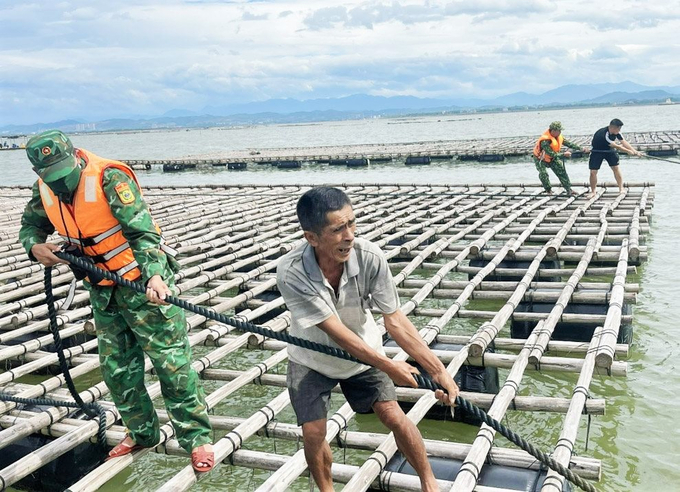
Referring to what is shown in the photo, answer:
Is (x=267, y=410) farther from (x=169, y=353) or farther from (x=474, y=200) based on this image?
(x=474, y=200)

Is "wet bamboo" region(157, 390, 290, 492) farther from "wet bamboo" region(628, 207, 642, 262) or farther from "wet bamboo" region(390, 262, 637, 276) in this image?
"wet bamboo" region(628, 207, 642, 262)

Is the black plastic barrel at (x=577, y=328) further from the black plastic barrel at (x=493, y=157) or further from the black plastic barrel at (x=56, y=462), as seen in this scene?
the black plastic barrel at (x=493, y=157)

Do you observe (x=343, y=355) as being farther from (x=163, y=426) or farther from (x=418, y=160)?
(x=418, y=160)

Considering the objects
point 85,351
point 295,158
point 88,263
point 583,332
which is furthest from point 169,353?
point 295,158

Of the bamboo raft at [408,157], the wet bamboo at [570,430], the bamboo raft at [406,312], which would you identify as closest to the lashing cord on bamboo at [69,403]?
the bamboo raft at [406,312]

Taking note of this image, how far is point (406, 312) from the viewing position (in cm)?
596

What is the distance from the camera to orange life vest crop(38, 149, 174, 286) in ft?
10.7

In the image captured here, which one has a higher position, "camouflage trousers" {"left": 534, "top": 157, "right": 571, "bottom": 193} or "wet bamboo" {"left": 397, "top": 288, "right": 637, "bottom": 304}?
"camouflage trousers" {"left": 534, "top": 157, "right": 571, "bottom": 193}

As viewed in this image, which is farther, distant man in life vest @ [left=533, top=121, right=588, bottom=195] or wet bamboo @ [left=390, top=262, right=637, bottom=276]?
distant man in life vest @ [left=533, top=121, right=588, bottom=195]

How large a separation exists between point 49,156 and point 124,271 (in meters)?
0.70

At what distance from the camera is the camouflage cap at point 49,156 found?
3.10 m

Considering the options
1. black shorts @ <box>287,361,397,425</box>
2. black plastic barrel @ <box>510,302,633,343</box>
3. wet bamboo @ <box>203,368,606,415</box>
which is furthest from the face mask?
black plastic barrel @ <box>510,302,633,343</box>

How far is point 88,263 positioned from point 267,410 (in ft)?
5.06

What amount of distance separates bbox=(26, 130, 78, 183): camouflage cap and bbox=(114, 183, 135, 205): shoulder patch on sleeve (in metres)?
0.25
